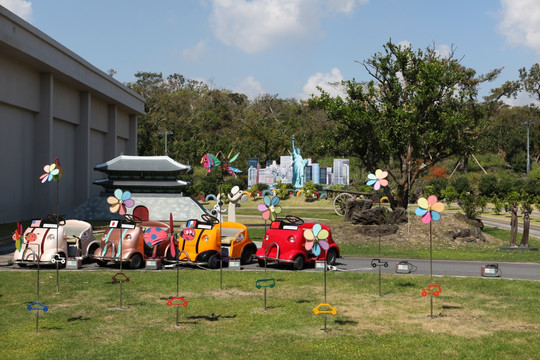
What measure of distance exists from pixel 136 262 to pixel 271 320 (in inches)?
281

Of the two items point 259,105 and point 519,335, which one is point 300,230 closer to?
point 519,335

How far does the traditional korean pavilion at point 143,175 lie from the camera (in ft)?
116

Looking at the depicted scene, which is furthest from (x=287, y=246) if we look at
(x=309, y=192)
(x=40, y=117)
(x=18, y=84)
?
(x=309, y=192)

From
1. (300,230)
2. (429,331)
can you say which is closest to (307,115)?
(300,230)

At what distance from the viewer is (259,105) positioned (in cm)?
9456

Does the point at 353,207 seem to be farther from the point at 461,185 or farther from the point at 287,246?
the point at 461,185

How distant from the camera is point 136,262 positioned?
15.5 meters

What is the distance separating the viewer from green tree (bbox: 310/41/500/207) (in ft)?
82.2

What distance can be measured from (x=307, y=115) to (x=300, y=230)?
248ft

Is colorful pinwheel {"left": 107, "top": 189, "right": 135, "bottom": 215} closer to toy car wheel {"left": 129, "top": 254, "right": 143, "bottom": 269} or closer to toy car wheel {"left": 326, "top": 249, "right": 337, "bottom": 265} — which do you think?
toy car wheel {"left": 129, "top": 254, "right": 143, "bottom": 269}

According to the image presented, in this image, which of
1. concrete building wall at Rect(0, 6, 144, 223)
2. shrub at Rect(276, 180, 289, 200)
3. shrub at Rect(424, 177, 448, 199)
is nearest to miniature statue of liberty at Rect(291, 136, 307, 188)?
shrub at Rect(276, 180, 289, 200)

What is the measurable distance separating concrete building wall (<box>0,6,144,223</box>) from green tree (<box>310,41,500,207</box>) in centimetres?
1439

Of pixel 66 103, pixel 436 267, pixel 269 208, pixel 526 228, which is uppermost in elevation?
pixel 66 103

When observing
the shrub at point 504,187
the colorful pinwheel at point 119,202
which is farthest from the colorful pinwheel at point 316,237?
the shrub at point 504,187
